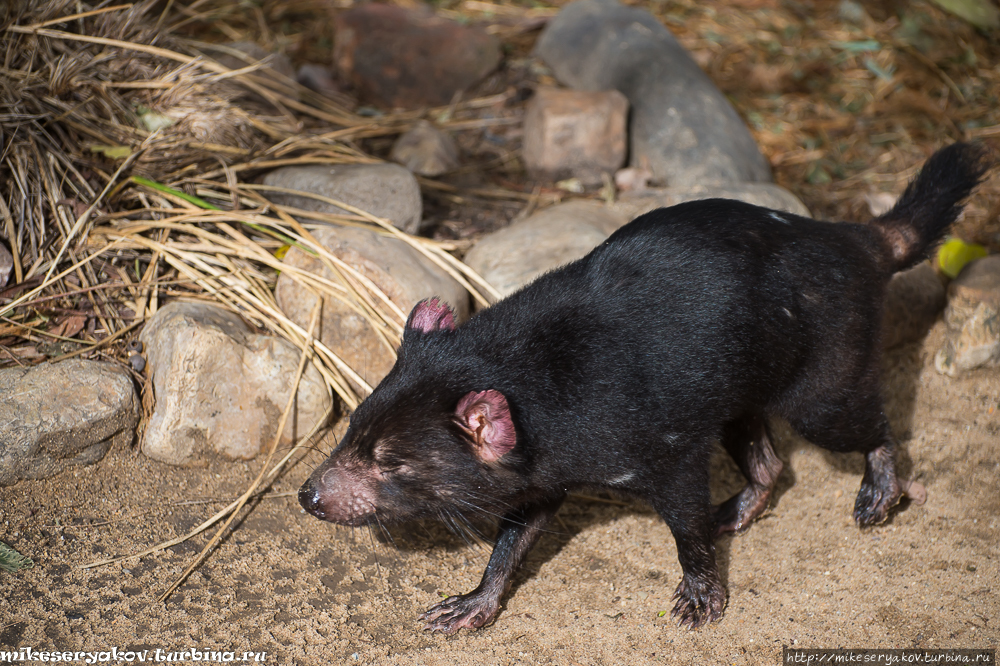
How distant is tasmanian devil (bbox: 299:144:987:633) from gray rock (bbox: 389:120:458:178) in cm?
223

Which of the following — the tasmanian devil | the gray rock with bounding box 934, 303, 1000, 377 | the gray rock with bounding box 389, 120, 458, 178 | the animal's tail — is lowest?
the gray rock with bounding box 389, 120, 458, 178

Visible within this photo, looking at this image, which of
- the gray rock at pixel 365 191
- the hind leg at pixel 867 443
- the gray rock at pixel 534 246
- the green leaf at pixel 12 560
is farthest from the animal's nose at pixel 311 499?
the gray rock at pixel 365 191

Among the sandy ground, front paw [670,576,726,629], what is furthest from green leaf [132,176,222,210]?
front paw [670,576,726,629]

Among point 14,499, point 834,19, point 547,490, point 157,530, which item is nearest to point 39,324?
point 14,499

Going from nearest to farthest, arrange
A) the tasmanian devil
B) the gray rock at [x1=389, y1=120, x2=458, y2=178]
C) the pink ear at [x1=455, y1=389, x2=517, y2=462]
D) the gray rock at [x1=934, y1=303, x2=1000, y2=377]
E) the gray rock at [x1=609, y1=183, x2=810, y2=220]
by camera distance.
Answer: the pink ear at [x1=455, y1=389, x2=517, y2=462] < the tasmanian devil < the gray rock at [x1=934, y1=303, x2=1000, y2=377] < the gray rock at [x1=609, y1=183, x2=810, y2=220] < the gray rock at [x1=389, y1=120, x2=458, y2=178]

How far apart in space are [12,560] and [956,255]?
15.4 feet

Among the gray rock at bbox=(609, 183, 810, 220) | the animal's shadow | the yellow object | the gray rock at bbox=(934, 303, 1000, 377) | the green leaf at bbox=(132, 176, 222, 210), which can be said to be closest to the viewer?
the animal's shadow

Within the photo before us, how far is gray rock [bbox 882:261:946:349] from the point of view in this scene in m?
4.11

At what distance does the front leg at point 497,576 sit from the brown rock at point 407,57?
3661mm

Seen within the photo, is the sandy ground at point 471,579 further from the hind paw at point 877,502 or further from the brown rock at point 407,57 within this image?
the brown rock at point 407,57

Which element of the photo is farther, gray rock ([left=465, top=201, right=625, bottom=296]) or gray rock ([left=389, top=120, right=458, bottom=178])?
gray rock ([left=389, top=120, right=458, bottom=178])

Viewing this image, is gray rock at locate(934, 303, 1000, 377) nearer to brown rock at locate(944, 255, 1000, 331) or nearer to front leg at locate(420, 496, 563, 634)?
brown rock at locate(944, 255, 1000, 331)

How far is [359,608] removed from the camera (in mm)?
2867

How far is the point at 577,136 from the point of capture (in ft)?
16.4
